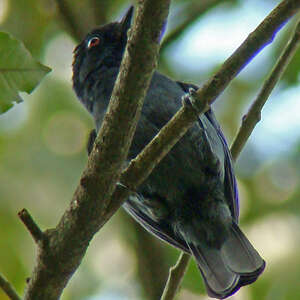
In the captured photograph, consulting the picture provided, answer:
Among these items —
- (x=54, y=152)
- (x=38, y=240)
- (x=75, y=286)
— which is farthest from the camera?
(x=54, y=152)

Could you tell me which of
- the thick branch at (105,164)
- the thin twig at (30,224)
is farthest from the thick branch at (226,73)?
the thin twig at (30,224)

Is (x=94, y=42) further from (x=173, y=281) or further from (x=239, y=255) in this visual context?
(x=173, y=281)

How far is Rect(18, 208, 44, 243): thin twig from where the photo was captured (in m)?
3.10

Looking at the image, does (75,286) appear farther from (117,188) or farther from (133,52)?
(133,52)

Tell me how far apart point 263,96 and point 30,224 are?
1.66m

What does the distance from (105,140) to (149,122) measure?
1688 mm

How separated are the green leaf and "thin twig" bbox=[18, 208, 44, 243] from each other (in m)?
0.55

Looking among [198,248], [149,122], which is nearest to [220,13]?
[149,122]

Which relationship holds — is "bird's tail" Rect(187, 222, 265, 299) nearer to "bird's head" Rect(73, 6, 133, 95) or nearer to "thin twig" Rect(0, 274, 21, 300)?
"thin twig" Rect(0, 274, 21, 300)

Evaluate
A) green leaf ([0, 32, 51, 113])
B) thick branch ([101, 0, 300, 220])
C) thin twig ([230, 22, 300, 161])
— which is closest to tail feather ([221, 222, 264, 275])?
thin twig ([230, 22, 300, 161])

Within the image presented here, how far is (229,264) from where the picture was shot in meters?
4.50

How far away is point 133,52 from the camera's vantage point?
3.02 m

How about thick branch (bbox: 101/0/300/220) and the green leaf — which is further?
thick branch (bbox: 101/0/300/220)

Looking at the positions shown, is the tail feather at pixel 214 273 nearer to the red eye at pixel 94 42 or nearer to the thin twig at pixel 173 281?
the thin twig at pixel 173 281
